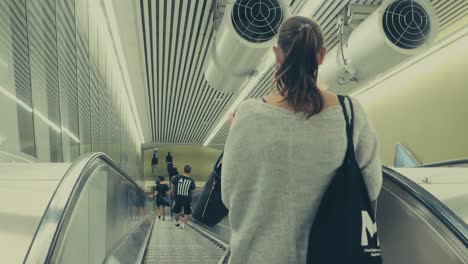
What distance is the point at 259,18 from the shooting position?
5.01 metres

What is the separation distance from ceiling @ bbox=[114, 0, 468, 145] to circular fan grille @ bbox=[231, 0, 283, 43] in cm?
142

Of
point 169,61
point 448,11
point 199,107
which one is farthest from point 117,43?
point 199,107

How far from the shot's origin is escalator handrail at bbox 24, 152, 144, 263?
1588 millimetres

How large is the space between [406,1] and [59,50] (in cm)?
373

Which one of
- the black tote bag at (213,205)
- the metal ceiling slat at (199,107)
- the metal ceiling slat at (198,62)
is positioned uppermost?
the metal ceiling slat at (198,62)

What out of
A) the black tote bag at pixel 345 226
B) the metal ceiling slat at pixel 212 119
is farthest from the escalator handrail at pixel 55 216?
the metal ceiling slat at pixel 212 119

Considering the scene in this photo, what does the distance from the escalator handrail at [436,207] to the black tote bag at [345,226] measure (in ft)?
3.07

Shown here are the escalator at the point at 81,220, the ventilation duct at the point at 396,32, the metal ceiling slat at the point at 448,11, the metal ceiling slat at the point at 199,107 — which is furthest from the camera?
the metal ceiling slat at the point at 199,107

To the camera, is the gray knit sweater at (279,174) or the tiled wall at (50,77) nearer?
the gray knit sweater at (279,174)

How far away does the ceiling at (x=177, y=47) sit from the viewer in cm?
658

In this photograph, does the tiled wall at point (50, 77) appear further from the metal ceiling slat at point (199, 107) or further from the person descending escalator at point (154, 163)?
the person descending escalator at point (154, 163)

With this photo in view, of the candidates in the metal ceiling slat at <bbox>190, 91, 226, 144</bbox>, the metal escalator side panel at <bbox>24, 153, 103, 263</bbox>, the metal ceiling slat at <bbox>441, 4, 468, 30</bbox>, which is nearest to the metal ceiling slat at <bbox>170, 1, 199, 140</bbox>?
the metal ceiling slat at <bbox>190, 91, 226, 144</bbox>

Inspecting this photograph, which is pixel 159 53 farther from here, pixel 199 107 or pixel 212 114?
pixel 212 114

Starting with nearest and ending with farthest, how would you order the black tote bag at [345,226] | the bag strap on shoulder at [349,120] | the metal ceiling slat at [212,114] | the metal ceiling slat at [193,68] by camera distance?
the black tote bag at [345,226], the bag strap on shoulder at [349,120], the metal ceiling slat at [193,68], the metal ceiling slat at [212,114]
